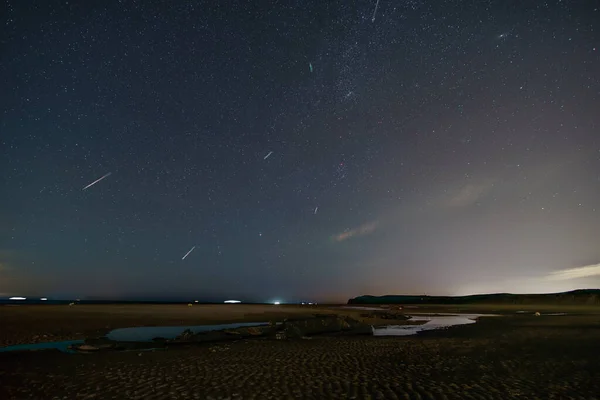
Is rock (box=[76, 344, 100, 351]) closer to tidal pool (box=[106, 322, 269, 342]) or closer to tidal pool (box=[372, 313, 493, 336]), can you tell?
tidal pool (box=[106, 322, 269, 342])

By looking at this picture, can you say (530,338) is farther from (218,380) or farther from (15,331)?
(15,331)

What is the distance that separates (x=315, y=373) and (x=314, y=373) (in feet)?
0.12

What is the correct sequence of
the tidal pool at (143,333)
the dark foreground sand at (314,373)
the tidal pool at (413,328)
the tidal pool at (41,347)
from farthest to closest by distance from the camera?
the tidal pool at (413,328) < the tidal pool at (143,333) < the tidal pool at (41,347) < the dark foreground sand at (314,373)

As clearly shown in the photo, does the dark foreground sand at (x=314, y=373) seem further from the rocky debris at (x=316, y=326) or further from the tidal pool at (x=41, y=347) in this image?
the rocky debris at (x=316, y=326)

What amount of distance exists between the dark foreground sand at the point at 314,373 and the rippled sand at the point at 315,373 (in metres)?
0.03

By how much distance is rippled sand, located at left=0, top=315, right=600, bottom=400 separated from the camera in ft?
35.5

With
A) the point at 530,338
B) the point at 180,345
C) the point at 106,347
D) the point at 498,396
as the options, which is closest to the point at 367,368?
the point at 498,396

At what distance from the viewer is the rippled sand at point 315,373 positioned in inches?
426

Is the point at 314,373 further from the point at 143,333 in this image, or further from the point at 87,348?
the point at 143,333

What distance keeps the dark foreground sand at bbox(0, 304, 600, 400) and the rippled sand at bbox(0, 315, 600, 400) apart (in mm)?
33

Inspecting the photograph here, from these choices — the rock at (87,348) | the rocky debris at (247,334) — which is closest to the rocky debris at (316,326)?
the rocky debris at (247,334)

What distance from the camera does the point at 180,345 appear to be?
21281 millimetres

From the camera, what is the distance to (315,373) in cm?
1360

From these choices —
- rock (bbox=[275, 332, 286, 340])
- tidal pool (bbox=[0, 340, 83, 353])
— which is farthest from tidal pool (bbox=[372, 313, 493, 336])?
tidal pool (bbox=[0, 340, 83, 353])
